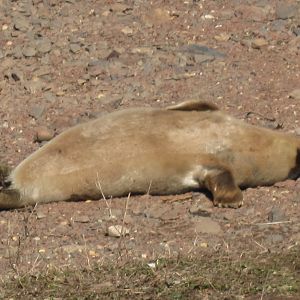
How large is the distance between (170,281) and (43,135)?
2.81 m

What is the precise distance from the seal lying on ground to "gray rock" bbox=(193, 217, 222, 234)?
0.26 metres

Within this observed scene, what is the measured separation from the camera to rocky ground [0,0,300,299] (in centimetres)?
669

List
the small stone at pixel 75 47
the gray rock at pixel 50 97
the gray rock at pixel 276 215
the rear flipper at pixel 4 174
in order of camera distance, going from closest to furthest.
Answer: the gray rock at pixel 276 215 < the rear flipper at pixel 4 174 < the gray rock at pixel 50 97 < the small stone at pixel 75 47

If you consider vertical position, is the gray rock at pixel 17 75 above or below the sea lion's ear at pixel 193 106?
below

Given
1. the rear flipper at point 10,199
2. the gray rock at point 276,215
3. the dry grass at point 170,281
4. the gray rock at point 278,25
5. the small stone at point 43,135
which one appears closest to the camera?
the dry grass at point 170,281

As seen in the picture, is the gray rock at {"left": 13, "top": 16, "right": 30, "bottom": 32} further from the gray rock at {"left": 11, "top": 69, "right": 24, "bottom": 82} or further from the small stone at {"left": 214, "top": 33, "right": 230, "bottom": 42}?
the small stone at {"left": 214, "top": 33, "right": 230, "bottom": 42}

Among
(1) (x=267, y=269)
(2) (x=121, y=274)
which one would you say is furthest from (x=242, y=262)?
(2) (x=121, y=274)

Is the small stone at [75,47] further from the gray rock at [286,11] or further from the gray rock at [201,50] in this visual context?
the gray rock at [286,11]

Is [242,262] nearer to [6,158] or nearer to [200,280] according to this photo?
[200,280]

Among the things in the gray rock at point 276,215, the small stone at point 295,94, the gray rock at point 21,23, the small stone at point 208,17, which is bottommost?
the small stone at point 208,17

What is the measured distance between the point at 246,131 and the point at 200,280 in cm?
218

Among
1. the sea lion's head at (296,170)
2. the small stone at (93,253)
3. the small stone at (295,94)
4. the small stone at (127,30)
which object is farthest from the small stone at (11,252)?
the small stone at (127,30)

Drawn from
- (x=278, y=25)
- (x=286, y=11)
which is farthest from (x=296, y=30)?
(x=286, y=11)

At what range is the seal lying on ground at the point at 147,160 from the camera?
7.62 m
